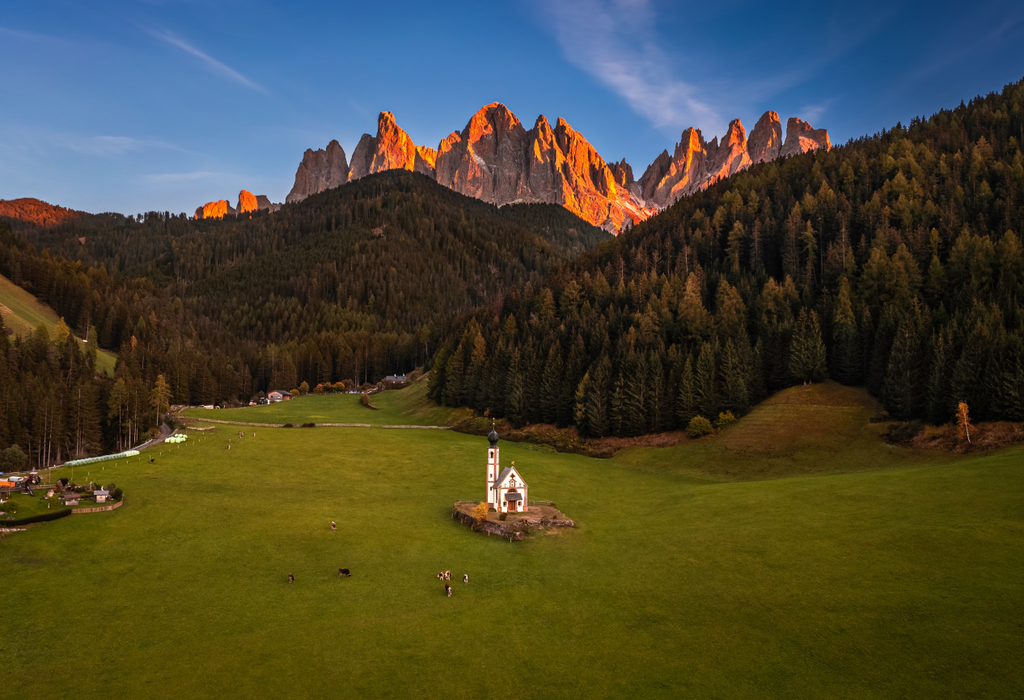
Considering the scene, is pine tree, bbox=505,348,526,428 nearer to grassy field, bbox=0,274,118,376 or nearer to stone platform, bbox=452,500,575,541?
stone platform, bbox=452,500,575,541

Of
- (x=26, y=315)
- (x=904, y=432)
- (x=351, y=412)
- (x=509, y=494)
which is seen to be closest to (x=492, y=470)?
(x=509, y=494)

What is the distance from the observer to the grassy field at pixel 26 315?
15812cm

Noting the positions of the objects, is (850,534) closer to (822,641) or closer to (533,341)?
(822,641)

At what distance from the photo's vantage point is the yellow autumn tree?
7272 cm

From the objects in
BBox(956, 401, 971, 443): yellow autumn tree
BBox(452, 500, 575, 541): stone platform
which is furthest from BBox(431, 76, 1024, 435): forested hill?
BBox(452, 500, 575, 541): stone platform

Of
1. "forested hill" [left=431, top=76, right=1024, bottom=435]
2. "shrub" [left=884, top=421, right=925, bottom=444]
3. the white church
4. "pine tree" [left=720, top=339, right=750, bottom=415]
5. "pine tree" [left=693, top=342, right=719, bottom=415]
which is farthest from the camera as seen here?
"pine tree" [left=720, top=339, right=750, bottom=415]

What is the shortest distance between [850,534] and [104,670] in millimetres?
51466

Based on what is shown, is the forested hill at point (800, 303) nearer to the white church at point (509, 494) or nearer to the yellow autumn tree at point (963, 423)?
the yellow autumn tree at point (963, 423)

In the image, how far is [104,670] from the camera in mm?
31953

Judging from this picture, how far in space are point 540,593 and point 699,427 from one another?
59078 millimetres

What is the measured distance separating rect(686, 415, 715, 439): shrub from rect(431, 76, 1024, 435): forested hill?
3962mm

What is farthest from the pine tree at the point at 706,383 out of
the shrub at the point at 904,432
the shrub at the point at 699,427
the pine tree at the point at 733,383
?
the shrub at the point at 904,432

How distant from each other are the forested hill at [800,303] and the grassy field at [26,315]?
331 feet

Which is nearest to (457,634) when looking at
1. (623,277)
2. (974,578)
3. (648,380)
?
(974,578)
